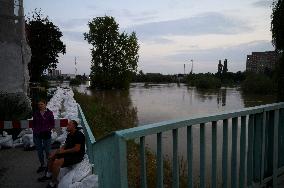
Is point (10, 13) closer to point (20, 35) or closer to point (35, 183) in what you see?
point (20, 35)

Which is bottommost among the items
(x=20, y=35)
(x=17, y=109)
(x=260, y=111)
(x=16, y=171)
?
(x=16, y=171)

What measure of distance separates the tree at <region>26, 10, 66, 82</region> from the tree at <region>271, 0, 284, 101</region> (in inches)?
1225

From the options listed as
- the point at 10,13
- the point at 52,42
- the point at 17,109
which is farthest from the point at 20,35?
the point at 52,42

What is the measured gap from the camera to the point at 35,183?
7129 mm

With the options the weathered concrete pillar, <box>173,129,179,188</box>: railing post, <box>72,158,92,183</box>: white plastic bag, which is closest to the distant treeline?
<box>72,158,92,183</box>: white plastic bag

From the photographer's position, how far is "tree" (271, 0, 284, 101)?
5304 mm

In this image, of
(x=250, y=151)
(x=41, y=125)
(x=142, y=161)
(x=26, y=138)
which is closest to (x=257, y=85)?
(x=26, y=138)

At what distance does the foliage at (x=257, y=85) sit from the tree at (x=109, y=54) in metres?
21.8

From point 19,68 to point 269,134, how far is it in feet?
43.7

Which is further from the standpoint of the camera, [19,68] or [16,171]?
[19,68]

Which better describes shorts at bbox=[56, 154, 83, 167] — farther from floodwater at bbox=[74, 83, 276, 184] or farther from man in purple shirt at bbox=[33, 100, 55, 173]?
floodwater at bbox=[74, 83, 276, 184]

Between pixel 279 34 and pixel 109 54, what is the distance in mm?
62646

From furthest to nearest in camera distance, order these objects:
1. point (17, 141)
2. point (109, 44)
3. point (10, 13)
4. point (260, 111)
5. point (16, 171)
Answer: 1. point (109, 44)
2. point (10, 13)
3. point (17, 141)
4. point (16, 171)
5. point (260, 111)

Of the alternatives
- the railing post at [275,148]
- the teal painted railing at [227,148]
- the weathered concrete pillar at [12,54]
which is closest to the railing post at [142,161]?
the teal painted railing at [227,148]
